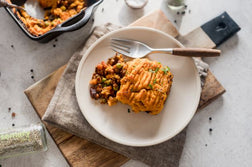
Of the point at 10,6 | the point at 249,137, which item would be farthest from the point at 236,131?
the point at 10,6

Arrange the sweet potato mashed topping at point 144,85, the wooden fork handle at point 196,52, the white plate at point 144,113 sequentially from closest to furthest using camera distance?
the sweet potato mashed topping at point 144,85 → the wooden fork handle at point 196,52 → the white plate at point 144,113

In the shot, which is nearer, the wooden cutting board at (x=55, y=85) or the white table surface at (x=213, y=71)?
the wooden cutting board at (x=55, y=85)

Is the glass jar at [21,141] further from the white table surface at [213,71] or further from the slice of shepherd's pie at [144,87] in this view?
the slice of shepherd's pie at [144,87]

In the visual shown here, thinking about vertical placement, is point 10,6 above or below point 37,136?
above

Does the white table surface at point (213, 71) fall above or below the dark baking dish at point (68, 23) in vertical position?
below

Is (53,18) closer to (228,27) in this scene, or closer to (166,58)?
(166,58)

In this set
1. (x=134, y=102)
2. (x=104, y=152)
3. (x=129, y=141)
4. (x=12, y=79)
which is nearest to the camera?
(x=134, y=102)

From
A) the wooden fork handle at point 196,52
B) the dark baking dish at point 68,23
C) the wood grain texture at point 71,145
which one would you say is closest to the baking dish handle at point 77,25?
the dark baking dish at point 68,23

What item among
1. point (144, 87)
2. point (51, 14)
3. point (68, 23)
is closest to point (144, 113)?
point (144, 87)
